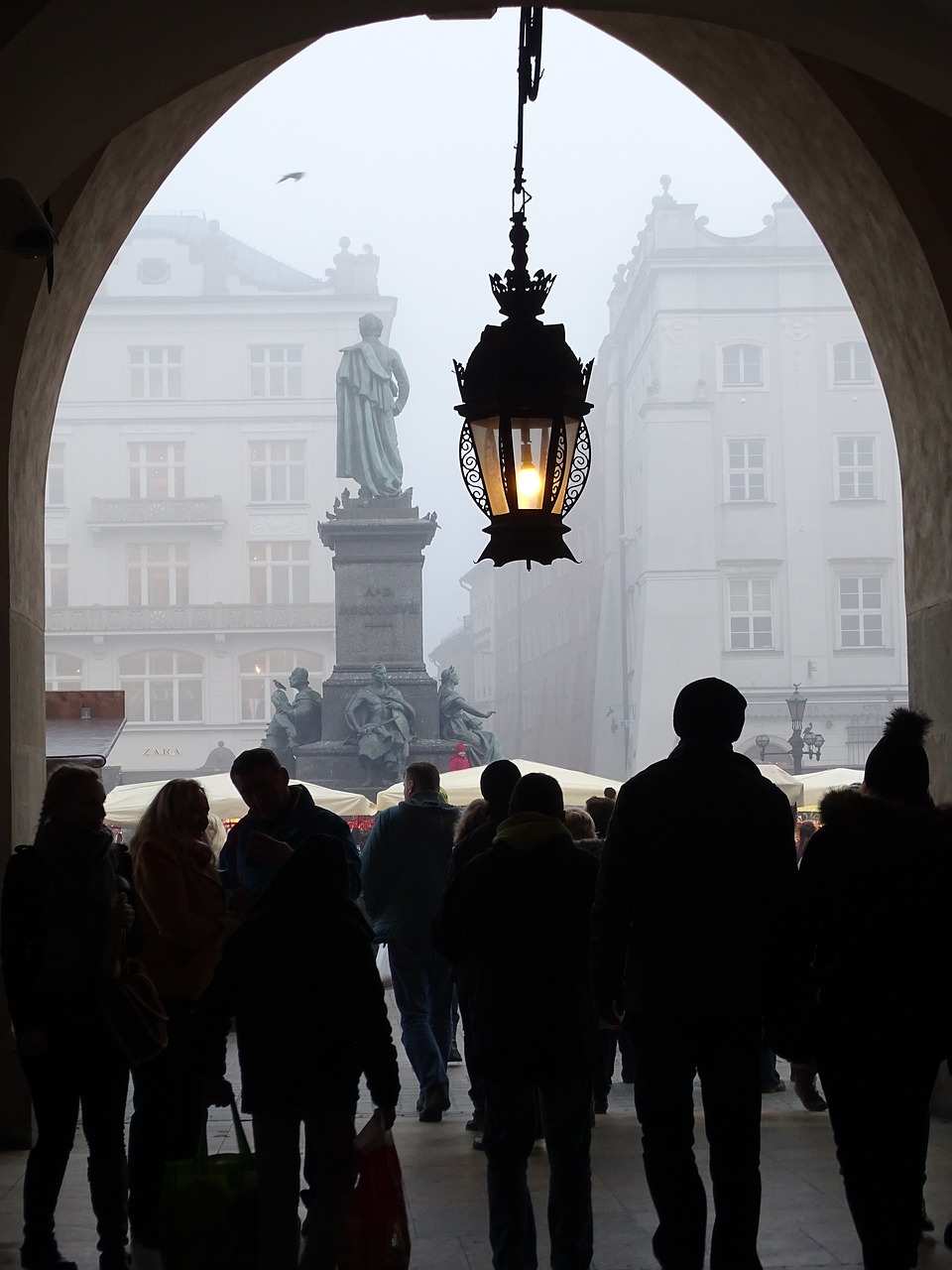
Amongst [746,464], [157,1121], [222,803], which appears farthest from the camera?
[746,464]

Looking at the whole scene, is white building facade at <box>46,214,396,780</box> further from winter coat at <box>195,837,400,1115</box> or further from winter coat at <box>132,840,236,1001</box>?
winter coat at <box>195,837,400,1115</box>

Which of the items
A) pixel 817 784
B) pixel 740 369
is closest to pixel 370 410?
pixel 817 784

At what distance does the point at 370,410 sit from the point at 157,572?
2285 cm

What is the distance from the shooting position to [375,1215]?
4020 millimetres

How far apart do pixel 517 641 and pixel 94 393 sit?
17.4m

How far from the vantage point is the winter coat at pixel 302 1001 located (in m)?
3.98

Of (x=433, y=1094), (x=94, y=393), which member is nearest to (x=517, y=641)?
(x=94, y=393)

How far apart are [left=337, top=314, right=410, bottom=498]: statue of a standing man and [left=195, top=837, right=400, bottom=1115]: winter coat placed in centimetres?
2244

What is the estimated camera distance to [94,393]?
49.5 m

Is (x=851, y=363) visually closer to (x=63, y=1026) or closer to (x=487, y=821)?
(x=487, y=821)

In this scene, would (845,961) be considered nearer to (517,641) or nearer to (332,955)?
(332,955)

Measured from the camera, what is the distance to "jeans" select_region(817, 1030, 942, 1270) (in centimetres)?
392

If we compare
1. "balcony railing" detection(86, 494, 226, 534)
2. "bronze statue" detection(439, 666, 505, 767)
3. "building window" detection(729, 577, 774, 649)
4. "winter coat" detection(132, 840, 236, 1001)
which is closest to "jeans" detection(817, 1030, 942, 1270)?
"winter coat" detection(132, 840, 236, 1001)

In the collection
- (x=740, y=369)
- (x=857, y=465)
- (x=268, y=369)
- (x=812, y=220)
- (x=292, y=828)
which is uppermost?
(x=268, y=369)
